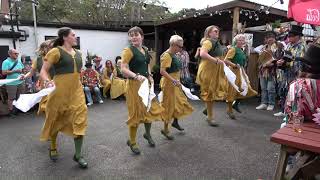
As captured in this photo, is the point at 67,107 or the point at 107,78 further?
the point at 107,78

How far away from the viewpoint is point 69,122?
435cm

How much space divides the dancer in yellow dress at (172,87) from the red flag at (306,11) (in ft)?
7.38

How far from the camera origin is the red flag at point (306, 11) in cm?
306

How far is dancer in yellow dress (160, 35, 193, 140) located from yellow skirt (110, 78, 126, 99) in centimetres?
475

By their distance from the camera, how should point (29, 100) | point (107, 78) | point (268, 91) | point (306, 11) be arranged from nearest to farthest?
1. point (306, 11)
2. point (29, 100)
3. point (268, 91)
4. point (107, 78)

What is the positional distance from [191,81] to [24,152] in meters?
6.65

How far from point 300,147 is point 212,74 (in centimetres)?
362

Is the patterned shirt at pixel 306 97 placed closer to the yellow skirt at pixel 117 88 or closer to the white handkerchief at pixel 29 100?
the white handkerchief at pixel 29 100

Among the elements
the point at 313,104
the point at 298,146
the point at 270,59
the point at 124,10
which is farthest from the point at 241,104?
the point at 124,10

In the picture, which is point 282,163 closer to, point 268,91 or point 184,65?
point 268,91

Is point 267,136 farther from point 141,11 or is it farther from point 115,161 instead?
point 141,11

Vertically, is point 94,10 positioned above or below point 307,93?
above

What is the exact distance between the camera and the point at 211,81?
20.4 feet

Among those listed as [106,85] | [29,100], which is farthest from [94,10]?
[29,100]
